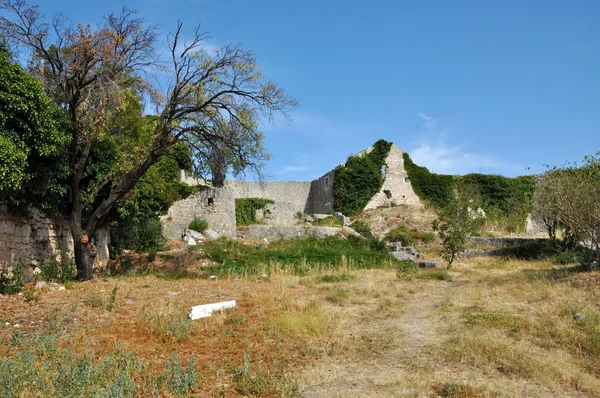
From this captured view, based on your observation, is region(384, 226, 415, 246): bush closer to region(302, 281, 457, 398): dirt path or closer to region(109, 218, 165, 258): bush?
region(109, 218, 165, 258): bush

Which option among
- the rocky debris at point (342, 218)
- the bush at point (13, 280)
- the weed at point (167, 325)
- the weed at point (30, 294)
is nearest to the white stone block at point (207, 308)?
the weed at point (167, 325)

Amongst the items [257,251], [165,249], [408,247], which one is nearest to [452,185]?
[408,247]

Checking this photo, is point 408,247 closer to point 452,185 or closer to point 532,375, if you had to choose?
point 452,185

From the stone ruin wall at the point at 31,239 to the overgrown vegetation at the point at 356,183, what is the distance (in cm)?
2077

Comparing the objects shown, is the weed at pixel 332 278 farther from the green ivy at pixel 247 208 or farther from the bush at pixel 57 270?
the green ivy at pixel 247 208

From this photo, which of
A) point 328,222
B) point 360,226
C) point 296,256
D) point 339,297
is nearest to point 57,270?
point 339,297

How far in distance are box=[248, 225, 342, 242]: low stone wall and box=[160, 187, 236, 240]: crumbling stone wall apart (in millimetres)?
1194

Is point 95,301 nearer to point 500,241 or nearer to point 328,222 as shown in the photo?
point 328,222

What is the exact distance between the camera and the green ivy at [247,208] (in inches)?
1202

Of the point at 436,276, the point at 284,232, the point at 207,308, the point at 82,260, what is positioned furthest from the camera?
the point at 284,232

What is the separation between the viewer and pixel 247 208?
31.5m

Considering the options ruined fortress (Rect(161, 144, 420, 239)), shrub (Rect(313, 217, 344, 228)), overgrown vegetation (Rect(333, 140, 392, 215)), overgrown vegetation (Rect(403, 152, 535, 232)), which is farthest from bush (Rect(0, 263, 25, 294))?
overgrown vegetation (Rect(403, 152, 535, 232))

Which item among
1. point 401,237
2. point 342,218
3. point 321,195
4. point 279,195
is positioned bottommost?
point 401,237

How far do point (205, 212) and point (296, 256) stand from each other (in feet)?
24.0
